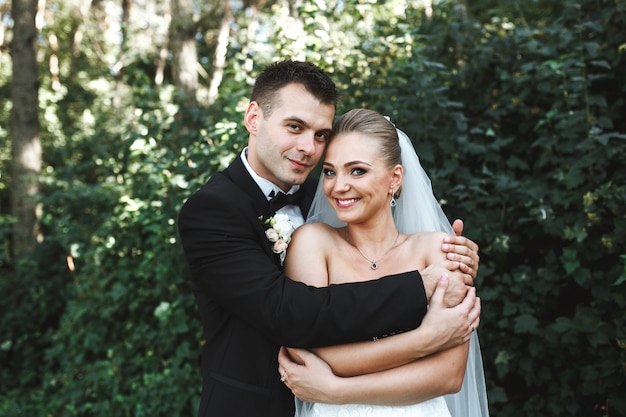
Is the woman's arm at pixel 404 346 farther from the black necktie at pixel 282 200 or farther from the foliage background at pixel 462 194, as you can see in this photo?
the foliage background at pixel 462 194

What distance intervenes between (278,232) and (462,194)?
193 cm

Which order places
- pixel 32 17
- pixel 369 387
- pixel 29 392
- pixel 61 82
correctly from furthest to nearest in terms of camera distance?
pixel 61 82, pixel 32 17, pixel 29 392, pixel 369 387

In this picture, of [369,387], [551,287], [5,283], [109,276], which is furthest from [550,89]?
[5,283]

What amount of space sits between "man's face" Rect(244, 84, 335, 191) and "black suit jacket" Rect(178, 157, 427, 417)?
13 cm

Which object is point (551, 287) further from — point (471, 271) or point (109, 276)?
point (109, 276)

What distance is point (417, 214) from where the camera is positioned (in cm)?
249

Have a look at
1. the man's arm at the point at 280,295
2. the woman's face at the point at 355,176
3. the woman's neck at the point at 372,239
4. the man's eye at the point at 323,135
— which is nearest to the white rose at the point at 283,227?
the man's arm at the point at 280,295

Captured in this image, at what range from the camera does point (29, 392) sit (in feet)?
20.8

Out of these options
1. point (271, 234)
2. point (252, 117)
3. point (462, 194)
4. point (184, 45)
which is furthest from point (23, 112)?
point (271, 234)

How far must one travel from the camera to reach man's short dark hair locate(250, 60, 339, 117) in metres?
2.26

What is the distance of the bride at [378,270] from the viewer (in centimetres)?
189

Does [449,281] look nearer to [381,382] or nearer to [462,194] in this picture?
[381,382]

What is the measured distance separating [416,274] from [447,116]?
2.63 m

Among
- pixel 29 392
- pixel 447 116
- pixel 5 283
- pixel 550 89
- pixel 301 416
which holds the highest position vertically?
pixel 550 89
